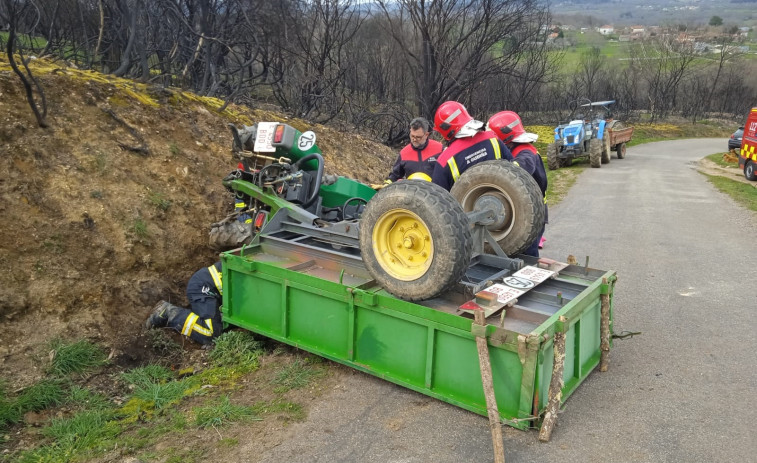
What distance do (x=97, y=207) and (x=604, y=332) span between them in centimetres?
502

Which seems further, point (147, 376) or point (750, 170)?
point (750, 170)

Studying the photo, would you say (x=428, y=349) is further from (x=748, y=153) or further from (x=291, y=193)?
(x=748, y=153)

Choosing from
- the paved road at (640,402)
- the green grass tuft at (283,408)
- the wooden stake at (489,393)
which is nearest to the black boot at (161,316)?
the green grass tuft at (283,408)

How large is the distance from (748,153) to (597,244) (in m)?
10.1

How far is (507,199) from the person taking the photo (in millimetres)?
4738

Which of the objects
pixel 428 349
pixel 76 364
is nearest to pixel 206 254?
pixel 76 364

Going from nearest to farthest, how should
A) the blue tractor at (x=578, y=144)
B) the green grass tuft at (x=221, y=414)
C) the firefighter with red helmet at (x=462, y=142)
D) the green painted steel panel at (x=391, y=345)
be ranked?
the green grass tuft at (x=221, y=414) < the green painted steel panel at (x=391, y=345) < the firefighter with red helmet at (x=462, y=142) < the blue tractor at (x=578, y=144)

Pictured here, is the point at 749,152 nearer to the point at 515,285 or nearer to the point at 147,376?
the point at 515,285

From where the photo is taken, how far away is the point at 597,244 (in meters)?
8.74

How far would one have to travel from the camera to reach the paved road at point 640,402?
3.60 m

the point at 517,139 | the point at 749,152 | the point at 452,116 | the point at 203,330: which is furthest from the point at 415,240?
the point at 749,152

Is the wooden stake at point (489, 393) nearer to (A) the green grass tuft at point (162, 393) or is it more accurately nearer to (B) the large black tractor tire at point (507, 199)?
(B) the large black tractor tire at point (507, 199)

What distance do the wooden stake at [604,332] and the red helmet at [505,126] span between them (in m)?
2.24

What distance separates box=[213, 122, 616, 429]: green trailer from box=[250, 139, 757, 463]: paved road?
207mm
